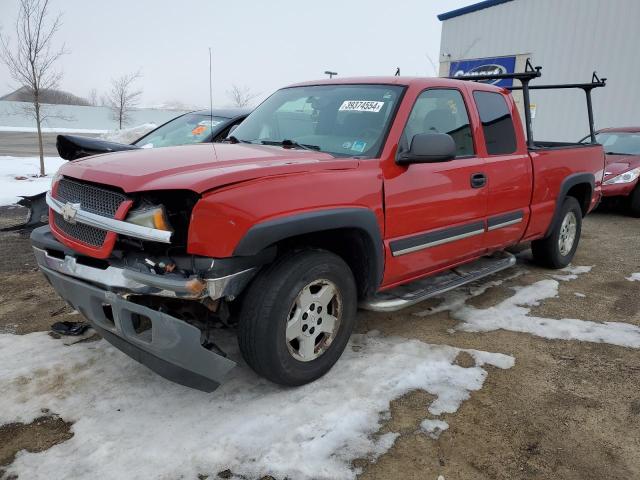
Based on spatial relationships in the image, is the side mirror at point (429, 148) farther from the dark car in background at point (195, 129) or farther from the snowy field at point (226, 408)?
the dark car in background at point (195, 129)

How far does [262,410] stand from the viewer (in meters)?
2.70

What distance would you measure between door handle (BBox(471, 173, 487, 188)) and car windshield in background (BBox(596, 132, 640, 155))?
7.03 m

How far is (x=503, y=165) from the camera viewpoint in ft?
13.3

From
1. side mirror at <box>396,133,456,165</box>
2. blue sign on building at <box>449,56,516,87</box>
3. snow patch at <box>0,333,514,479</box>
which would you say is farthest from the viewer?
blue sign on building at <box>449,56,516,87</box>

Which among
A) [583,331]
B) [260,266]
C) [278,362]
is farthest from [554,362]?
[260,266]

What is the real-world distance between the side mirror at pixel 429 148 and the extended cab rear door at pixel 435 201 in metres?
0.12

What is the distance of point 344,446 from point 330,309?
808 millimetres

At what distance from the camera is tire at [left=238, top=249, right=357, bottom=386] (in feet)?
8.41

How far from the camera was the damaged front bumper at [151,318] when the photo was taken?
234 centimetres

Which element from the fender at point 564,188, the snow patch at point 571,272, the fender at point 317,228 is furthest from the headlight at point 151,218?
the snow patch at point 571,272

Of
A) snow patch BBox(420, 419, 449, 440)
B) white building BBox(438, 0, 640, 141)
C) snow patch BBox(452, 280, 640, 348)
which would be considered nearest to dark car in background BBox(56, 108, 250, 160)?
snow patch BBox(452, 280, 640, 348)

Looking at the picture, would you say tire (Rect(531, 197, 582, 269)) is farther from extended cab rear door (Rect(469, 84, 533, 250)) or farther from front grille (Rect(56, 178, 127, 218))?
front grille (Rect(56, 178, 127, 218))

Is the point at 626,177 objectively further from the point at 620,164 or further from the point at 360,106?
the point at 360,106

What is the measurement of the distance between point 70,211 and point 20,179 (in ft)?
32.6
